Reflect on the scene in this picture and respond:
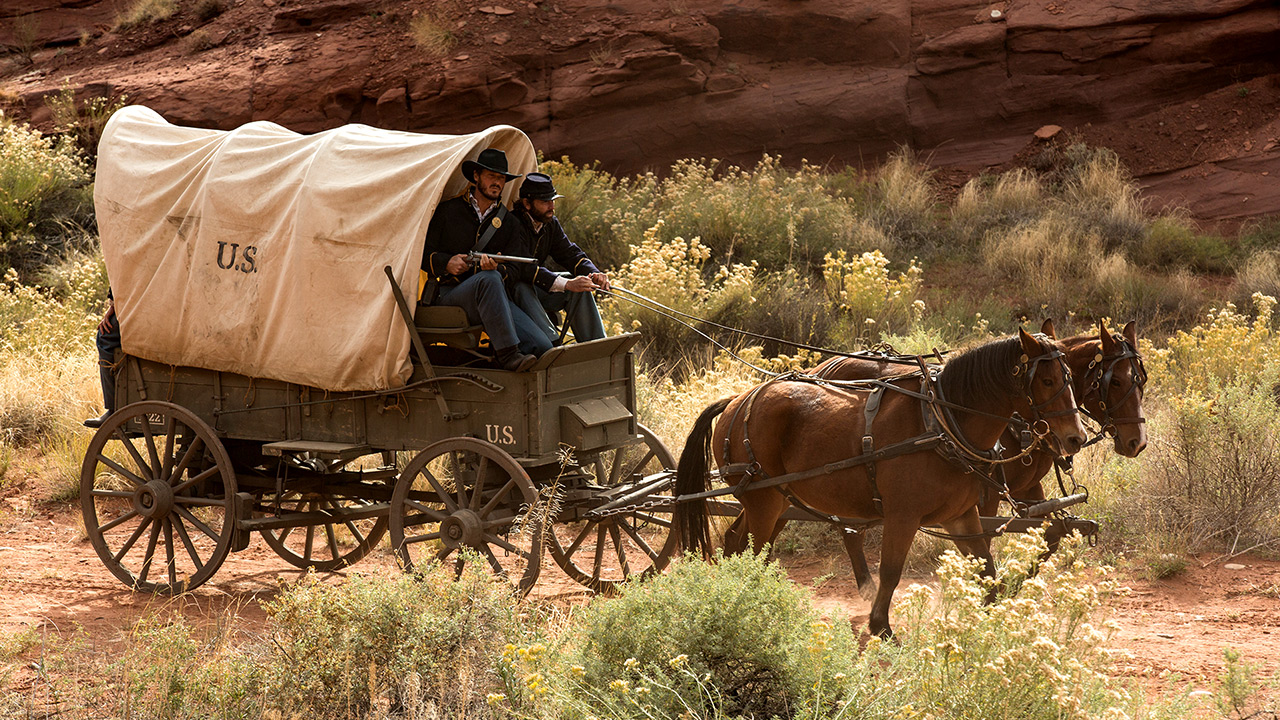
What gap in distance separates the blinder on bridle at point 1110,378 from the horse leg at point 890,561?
1.07 metres

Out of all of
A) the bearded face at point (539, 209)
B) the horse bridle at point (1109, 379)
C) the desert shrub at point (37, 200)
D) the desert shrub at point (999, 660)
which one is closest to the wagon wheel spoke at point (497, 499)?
the bearded face at point (539, 209)

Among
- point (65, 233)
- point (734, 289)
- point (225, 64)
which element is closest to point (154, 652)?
point (734, 289)

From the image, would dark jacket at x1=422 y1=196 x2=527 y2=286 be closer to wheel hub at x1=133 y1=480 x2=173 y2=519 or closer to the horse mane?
wheel hub at x1=133 y1=480 x2=173 y2=519

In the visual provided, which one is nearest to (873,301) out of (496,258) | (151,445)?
(496,258)

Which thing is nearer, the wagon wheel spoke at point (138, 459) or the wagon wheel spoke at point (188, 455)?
the wagon wheel spoke at point (188, 455)

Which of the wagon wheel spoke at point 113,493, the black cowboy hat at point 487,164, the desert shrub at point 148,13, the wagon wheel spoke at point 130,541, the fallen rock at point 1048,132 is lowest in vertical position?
the wagon wheel spoke at point 130,541

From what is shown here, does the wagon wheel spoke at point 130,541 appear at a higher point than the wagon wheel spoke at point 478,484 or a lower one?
lower

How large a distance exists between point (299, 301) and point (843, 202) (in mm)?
10262

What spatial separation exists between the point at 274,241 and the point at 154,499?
185 cm

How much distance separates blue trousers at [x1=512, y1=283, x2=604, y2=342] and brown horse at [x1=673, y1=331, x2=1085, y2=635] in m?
0.94

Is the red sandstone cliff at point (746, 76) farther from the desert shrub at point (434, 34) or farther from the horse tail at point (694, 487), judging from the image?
the horse tail at point (694, 487)

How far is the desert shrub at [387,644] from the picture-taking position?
4395 mm

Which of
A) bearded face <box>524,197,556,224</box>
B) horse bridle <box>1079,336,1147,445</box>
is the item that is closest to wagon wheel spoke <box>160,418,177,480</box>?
bearded face <box>524,197,556,224</box>

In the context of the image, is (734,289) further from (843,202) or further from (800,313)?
(843,202)
